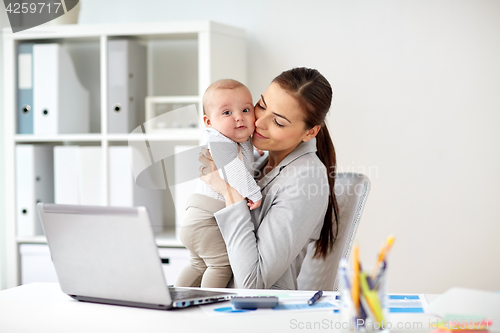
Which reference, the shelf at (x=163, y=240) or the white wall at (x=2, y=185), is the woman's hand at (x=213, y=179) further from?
the white wall at (x=2, y=185)

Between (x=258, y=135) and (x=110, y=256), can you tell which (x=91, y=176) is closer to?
(x=258, y=135)

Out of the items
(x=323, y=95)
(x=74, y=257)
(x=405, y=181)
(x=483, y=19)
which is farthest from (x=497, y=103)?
(x=74, y=257)

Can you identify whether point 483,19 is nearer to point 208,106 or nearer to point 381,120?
point 381,120

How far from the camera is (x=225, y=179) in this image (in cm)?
131

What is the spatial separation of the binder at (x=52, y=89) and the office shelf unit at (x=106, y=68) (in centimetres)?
6

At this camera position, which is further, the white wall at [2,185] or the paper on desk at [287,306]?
the white wall at [2,185]

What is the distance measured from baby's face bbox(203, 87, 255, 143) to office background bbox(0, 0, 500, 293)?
109cm

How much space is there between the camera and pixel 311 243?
138 centimetres

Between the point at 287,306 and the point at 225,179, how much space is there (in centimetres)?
50

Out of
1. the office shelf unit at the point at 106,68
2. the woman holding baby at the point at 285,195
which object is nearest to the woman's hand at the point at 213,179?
the woman holding baby at the point at 285,195

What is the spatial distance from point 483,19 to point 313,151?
1.47m

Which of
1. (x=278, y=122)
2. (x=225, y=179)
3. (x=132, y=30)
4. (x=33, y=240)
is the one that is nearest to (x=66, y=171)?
(x=33, y=240)

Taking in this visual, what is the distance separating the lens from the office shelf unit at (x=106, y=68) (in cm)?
217

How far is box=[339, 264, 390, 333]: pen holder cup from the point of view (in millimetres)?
650
